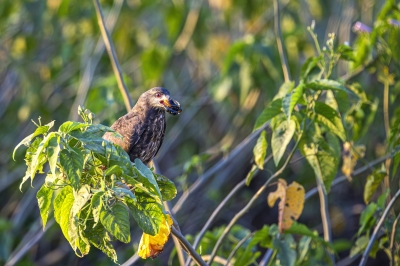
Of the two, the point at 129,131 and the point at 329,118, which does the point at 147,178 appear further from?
the point at 129,131

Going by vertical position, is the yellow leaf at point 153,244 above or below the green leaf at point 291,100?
below

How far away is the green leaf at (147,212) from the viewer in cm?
272

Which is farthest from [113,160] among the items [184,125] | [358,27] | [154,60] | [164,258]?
[164,258]

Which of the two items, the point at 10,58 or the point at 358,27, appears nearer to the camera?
the point at 358,27

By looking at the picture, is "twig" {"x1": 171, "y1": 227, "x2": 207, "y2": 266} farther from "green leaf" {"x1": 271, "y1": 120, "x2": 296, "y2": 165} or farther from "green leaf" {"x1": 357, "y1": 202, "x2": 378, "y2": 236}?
"green leaf" {"x1": 357, "y1": 202, "x2": 378, "y2": 236}

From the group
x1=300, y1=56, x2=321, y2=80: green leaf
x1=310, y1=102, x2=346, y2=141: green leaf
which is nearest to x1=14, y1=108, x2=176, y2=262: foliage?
x1=310, y1=102, x2=346, y2=141: green leaf

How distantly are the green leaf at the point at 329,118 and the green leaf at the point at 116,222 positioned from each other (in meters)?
1.41

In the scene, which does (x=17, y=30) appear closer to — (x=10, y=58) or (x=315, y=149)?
(x=10, y=58)

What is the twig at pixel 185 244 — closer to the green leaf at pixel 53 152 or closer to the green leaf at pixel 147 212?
the green leaf at pixel 147 212

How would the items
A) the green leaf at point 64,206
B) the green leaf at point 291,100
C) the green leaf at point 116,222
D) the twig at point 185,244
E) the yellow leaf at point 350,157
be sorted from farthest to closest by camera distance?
1. the yellow leaf at point 350,157
2. the green leaf at point 291,100
3. the twig at point 185,244
4. the green leaf at point 64,206
5. the green leaf at point 116,222

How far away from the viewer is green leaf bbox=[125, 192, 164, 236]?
8.94 ft

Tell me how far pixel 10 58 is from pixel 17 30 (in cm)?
37

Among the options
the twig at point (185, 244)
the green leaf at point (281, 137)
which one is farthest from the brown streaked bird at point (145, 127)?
the twig at point (185, 244)

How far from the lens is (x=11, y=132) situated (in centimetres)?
780
